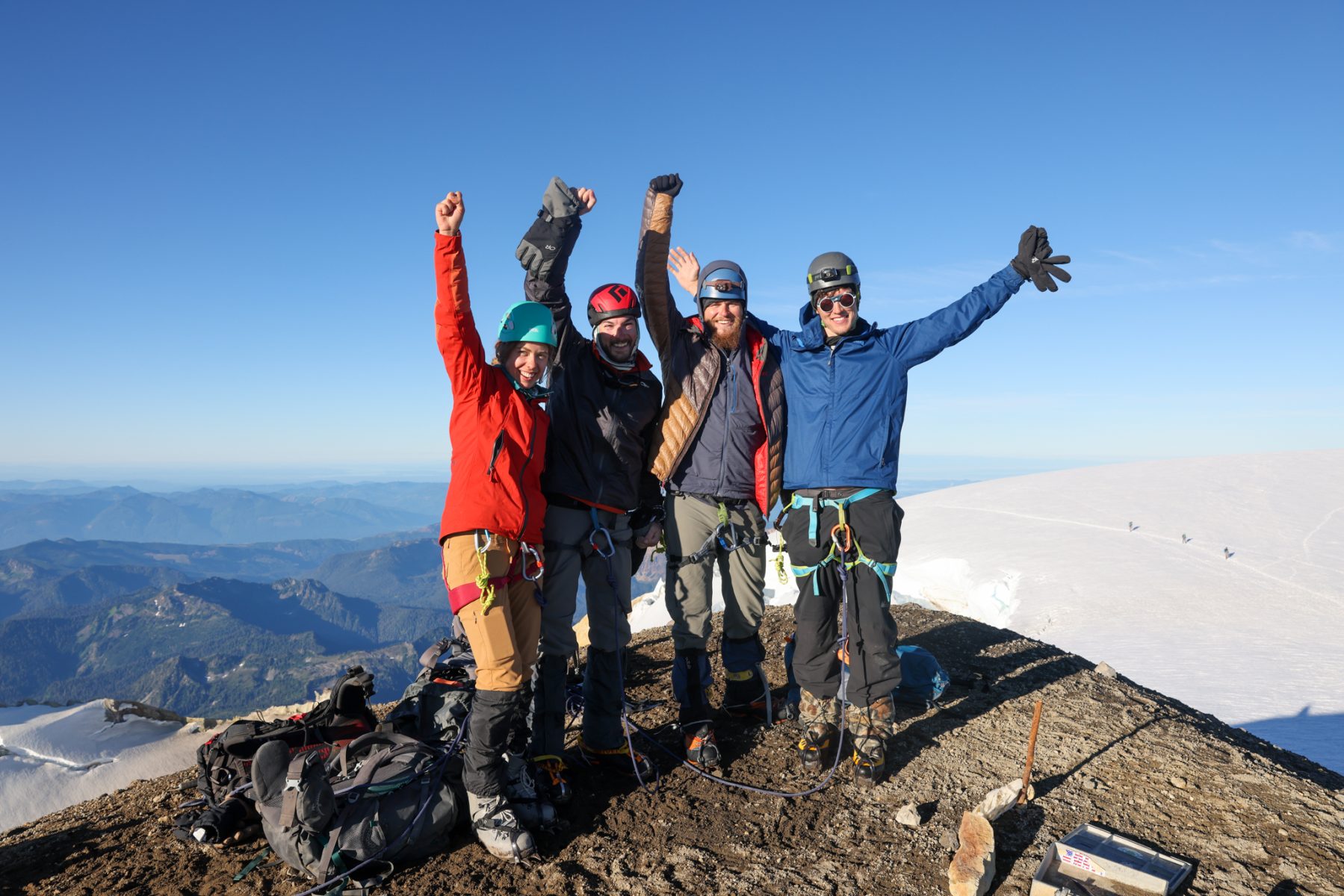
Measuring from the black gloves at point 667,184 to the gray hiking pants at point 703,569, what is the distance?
8.06 feet

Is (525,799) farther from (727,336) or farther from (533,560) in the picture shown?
(727,336)

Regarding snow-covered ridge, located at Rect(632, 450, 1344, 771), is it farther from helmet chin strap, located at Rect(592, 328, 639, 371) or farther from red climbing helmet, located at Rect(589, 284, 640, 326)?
red climbing helmet, located at Rect(589, 284, 640, 326)

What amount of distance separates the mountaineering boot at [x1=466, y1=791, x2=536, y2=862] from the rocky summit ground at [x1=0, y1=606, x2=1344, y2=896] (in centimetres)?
8

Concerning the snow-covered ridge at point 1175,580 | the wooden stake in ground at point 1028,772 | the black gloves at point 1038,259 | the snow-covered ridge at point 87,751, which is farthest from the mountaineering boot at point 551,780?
the snow-covered ridge at point 1175,580

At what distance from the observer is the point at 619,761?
529cm

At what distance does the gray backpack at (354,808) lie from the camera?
12.5 ft

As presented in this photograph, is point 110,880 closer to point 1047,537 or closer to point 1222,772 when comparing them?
point 1222,772

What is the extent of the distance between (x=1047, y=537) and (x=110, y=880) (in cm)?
2934

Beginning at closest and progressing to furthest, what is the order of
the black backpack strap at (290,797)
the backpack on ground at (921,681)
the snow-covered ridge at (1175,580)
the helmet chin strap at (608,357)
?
1. the black backpack strap at (290,797)
2. the helmet chin strap at (608,357)
3. the backpack on ground at (921,681)
4. the snow-covered ridge at (1175,580)

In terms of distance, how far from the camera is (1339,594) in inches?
854

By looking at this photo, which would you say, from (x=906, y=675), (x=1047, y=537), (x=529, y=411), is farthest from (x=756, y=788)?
(x=1047, y=537)

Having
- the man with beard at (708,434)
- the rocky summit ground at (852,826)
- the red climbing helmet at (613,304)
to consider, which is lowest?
the rocky summit ground at (852,826)

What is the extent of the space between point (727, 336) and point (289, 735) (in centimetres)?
442

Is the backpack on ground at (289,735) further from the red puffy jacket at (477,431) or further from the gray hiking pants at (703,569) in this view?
the gray hiking pants at (703,569)
